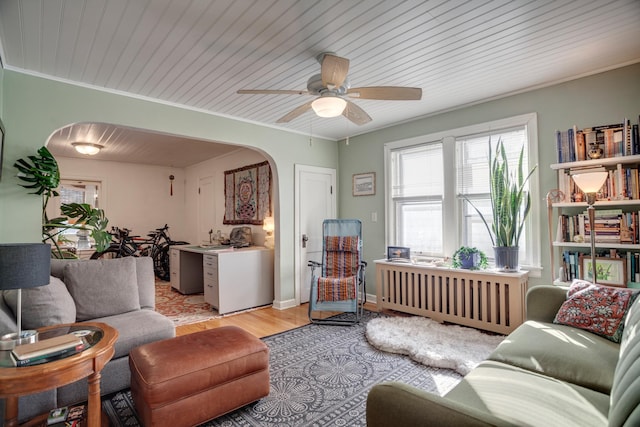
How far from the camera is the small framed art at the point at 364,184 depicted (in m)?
4.59

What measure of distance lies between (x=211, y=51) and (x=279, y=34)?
580 millimetres

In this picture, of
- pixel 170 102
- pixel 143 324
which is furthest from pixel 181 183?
pixel 143 324

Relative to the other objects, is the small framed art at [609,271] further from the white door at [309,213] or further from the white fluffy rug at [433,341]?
the white door at [309,213]

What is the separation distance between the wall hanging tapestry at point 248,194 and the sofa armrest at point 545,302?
138 inches

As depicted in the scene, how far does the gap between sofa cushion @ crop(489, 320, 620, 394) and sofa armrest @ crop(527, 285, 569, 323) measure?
23cm

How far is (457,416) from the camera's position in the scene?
925mm

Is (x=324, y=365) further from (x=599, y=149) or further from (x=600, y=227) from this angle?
(x=599, y=149)

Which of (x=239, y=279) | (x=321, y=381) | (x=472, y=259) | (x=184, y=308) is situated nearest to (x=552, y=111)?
(x=472, y=259)

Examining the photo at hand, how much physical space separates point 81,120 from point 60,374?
2386 millimetres

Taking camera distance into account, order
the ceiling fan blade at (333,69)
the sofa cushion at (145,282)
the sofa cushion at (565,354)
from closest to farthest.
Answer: the sofa cushion at (565,354) → the ceiling fan blade at (333,69) → the sofa cushion at (145,282)

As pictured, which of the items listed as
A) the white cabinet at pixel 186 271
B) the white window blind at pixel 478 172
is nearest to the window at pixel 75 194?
the white cabinet at pixel 186 271

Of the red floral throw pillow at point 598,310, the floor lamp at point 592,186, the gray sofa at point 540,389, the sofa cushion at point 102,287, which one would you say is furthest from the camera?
the sofa cushion at point 102,287

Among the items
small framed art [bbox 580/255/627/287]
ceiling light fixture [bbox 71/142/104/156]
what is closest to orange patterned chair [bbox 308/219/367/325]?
small framed art [bbox 580/255/627/287]

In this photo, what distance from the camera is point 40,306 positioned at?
205 cm
